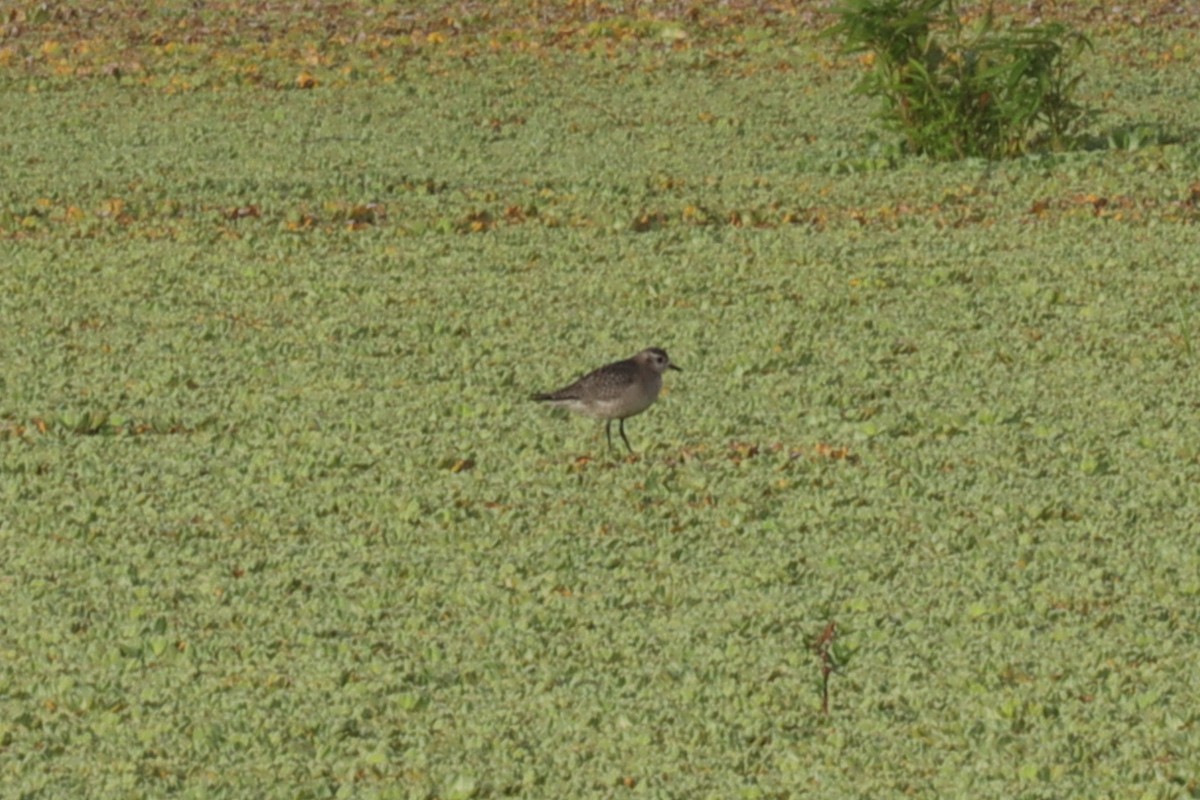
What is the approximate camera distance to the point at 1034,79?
13.8 m

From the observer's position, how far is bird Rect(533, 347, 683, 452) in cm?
808

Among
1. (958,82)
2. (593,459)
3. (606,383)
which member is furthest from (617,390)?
(958,82)

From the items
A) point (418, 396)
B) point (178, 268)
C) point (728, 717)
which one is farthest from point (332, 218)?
point (728, 717)

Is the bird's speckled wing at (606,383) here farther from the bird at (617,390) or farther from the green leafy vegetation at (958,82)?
the green leafy vegetation at (958,82)

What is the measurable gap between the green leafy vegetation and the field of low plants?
24 centimetres

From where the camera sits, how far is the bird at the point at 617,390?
26.5 ft

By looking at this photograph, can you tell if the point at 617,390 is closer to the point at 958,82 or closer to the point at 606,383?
the point at 606,383

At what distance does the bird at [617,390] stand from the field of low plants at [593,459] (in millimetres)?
251

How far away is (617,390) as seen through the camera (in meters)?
8.07

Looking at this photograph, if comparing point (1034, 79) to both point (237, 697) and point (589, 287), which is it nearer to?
point (589, 287)

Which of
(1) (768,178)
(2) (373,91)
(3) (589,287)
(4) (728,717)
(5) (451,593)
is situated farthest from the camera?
(2) (373,91)

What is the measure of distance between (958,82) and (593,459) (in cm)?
641

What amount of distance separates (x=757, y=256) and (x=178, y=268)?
9.39ft

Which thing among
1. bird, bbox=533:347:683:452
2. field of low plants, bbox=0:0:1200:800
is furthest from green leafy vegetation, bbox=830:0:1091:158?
bird, bbox=533:347:683:452
